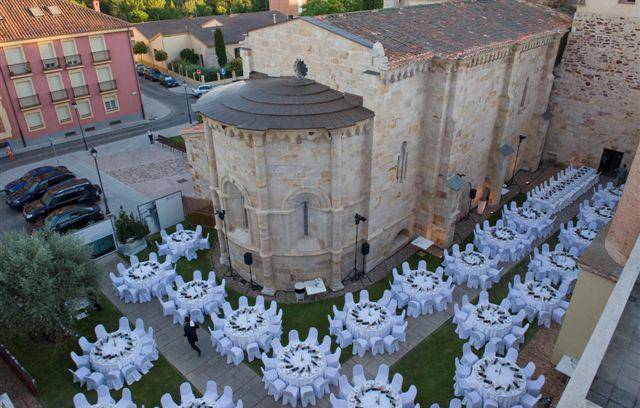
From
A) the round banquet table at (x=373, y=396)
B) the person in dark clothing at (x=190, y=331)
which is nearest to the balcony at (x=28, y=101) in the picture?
the person in dark clothing at (x=190, y=331)

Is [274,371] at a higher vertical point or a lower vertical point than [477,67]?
lower

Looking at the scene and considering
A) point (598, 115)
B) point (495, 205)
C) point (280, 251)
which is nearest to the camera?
point (280, 251)

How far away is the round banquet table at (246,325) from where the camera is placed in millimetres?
15953

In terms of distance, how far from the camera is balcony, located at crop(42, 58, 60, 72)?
3378cm

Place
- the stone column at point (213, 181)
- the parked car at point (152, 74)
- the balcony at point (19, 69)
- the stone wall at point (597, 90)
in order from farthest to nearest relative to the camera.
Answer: the parked car at point (152, 74)
the balcony at point (19, 69)
the stone wall at point (597, 90)
the stone column at point (213, 181)

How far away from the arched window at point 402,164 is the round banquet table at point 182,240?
10049 mm

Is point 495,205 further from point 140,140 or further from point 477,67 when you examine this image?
point 140,140

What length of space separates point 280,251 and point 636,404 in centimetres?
1268

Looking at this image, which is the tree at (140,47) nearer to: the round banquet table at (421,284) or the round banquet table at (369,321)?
the round banquet table at (421,284)

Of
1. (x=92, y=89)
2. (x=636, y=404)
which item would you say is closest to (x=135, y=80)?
(x=92, y=89)

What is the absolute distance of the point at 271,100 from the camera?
1733cm

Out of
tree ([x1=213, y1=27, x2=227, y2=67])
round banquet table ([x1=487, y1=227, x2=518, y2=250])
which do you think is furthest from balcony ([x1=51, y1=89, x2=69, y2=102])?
round banquet table ([x1=487, y1=227, x2=518, y2=250])

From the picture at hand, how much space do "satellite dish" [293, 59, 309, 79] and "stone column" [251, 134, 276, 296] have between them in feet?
13.9

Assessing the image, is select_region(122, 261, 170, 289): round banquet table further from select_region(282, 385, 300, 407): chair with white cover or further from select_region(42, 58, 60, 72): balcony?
select_region(42, 58, 60, 72): balcony
